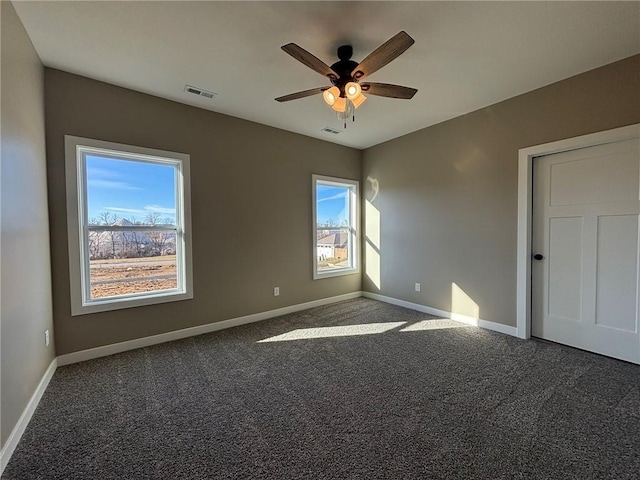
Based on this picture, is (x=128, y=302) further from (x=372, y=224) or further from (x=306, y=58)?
(x=372, y=224)

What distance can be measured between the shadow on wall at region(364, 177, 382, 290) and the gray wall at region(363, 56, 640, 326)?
47 millimetres

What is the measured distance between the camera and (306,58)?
1.92 meters

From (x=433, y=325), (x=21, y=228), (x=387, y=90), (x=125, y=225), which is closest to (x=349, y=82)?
(x=387, y=90)

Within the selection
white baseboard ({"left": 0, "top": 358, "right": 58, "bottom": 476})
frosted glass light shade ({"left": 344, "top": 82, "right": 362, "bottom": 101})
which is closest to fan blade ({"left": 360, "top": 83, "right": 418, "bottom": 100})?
frosted glass light shade ({"left": 344, "top": 82, "right": 362, "bottom": 101})

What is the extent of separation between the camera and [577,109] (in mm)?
2758

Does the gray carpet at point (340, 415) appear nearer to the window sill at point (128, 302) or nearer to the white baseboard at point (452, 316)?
the white baseboard at point (452, 316)

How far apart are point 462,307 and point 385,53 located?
10.5 feet

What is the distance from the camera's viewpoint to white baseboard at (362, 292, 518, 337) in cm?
335

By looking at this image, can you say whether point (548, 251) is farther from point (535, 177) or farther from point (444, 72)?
point (444, 72)

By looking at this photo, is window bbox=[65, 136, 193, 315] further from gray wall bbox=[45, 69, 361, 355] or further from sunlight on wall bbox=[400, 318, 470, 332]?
sunlight on wall bbox=[400, 318, 470, 332]

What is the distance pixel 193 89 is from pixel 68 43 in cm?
98

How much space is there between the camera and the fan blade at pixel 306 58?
1.81 meters

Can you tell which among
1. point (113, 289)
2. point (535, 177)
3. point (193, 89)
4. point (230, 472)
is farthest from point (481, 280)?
point (113, 289)

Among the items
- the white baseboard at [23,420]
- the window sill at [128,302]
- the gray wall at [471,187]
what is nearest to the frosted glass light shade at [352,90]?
the gray wall at [471,187]
